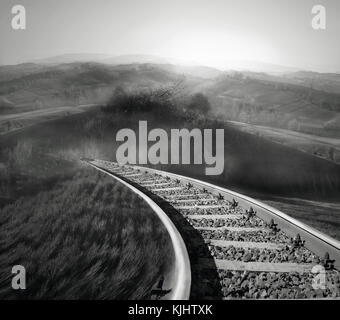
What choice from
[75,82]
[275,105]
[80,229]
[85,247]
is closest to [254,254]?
[85,247]

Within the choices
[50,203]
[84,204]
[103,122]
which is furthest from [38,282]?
[103,122]

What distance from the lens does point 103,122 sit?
28203 millimetres

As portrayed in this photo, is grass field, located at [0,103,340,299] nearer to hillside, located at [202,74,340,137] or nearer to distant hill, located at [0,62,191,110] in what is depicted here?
hillside, located at [202,74,340,137]

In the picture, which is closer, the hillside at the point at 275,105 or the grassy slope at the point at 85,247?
the grassy slope at the point at 85,247

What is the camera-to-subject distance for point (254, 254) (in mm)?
4281

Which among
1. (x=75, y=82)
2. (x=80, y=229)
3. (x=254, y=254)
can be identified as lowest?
(x=80, y=229)

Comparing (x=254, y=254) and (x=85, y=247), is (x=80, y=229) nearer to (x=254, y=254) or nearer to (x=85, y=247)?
(x=85, y=247)

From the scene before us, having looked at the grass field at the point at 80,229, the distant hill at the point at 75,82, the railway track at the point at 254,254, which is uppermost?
the distant hill at the point at 75,82

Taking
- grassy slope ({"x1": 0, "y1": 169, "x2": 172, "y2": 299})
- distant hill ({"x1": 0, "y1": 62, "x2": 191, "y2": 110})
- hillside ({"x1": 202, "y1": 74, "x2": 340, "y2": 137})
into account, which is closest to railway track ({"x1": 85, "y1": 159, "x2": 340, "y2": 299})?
grassy slope ({"x1": 0, "y1": 169, "x2": 172, "y2": 299})

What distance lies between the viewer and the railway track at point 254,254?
3367 millimetres

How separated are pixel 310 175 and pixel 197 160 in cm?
890

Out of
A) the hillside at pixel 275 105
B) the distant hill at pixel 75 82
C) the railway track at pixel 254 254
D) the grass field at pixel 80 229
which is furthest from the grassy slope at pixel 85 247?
the distant hill at pixel 75 82

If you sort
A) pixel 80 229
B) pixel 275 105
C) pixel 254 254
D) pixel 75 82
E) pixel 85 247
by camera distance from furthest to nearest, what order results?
pixel 75 82, pixel 275 105, pixel 80 229, pixel 85 247, pixel 254 254

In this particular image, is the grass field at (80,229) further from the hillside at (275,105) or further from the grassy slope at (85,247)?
the hillside at (275,105)
